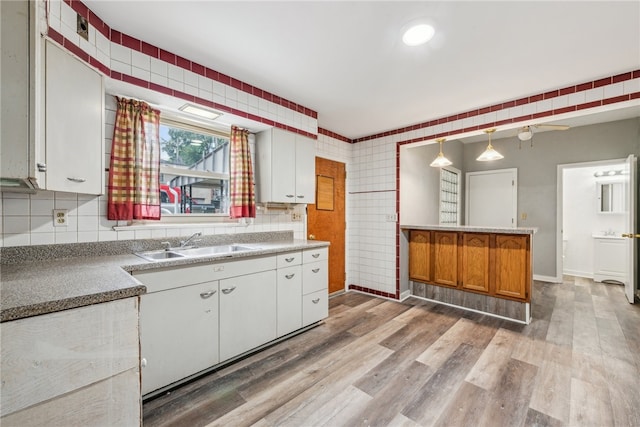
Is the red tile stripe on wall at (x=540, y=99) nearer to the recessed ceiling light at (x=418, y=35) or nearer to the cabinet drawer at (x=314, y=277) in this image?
the recessed ceiling light at (x=418, y=35)

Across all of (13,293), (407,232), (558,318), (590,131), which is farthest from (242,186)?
(590,131)

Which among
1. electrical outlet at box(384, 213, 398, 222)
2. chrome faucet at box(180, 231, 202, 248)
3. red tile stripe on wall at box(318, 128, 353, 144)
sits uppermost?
red tile stripe on wall at box(318, 128, 353, 144)

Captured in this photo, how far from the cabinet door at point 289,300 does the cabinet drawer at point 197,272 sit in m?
0.24

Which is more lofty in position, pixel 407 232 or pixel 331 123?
pixel 331 123

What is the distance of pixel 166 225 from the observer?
2.22 m

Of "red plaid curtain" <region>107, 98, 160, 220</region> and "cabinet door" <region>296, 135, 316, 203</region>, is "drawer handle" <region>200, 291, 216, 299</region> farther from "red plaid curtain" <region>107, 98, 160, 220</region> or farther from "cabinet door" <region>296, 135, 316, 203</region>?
"cabinet door" <region>296, 135, 316, 203</region>

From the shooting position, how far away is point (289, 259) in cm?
250

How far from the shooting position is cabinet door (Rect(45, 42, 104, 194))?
1382 mm

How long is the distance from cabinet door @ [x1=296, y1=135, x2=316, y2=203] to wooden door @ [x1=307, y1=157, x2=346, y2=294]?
49cm

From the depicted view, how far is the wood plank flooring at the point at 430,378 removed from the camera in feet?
5.16

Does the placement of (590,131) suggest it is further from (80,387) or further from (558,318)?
(80,387)

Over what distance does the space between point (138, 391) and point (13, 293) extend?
0.60 m

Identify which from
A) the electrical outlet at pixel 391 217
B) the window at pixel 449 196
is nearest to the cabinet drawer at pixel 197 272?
the electrical outlet at pixel 391 217

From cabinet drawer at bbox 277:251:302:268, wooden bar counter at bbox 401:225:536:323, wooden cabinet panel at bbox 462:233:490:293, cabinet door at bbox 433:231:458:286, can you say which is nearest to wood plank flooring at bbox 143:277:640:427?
wooden bar counter at bbox 401:225:536:323
